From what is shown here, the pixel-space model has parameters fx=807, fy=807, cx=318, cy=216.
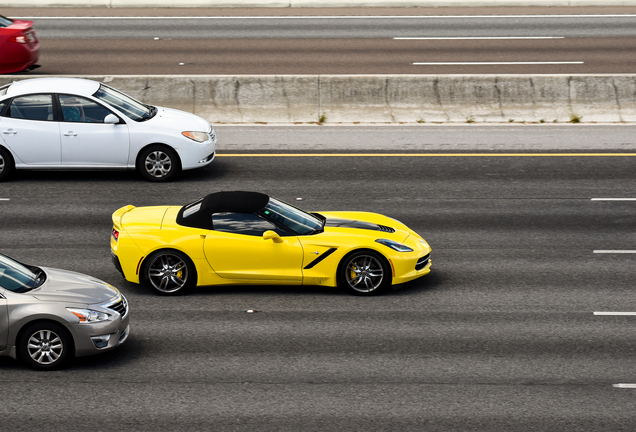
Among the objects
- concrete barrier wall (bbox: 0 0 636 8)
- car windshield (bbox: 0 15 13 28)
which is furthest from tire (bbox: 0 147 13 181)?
concrete barrier wall (bbox: 0 0 636 8)

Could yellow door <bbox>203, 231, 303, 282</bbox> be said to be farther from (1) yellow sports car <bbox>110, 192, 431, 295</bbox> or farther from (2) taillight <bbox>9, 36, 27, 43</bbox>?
(2) taillight <bbox>9, 36, 27, 43</bbox>

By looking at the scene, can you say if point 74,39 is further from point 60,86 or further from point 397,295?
point 397,295

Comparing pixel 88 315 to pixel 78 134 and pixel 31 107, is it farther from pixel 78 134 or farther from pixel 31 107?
pixel 31 107

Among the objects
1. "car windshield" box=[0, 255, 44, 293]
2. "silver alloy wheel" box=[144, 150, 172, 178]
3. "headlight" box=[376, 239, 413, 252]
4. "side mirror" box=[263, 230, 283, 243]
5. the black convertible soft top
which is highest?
"silver alloy wheel" box=[144, 150, 172, 178]

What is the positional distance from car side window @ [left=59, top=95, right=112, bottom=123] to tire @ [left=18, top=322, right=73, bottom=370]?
287 inches

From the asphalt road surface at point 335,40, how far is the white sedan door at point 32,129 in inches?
276

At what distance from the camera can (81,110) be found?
15.0 m

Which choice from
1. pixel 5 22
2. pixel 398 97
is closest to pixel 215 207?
pixel 398 97

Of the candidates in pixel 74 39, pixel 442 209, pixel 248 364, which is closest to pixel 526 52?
pixel 442 209

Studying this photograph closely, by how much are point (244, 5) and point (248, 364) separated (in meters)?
23.9

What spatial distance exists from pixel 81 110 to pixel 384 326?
8.05 meters

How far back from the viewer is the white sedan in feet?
48.9

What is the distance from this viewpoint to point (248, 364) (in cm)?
879

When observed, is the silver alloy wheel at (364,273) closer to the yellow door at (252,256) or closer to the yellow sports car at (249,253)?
the yellow sports car at (249,253)
